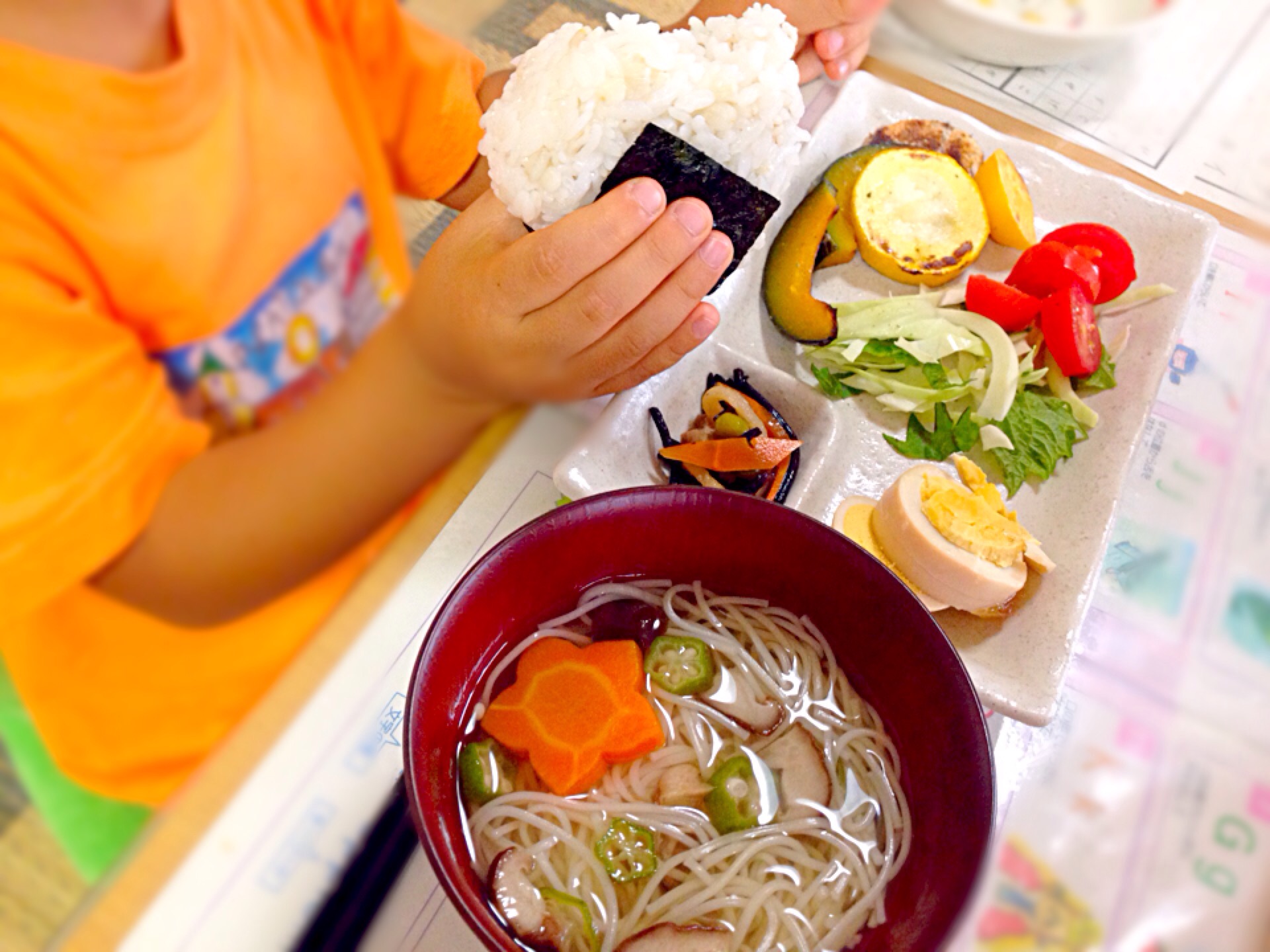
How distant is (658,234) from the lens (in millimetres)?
410

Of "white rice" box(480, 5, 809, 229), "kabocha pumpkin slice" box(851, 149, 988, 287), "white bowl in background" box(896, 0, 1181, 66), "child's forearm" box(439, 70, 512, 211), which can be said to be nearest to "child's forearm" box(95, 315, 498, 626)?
"white rice" box(480, 5, 809, 229)

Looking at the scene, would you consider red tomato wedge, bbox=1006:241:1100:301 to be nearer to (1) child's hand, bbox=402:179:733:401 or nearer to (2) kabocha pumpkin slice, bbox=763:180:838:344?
(2) kabocha pumpkin slice, bbox=763:180:838:344

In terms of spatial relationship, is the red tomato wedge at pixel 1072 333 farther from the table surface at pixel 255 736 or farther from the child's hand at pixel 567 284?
the child's hand at pixel 567 284

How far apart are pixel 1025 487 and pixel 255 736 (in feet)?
1.82

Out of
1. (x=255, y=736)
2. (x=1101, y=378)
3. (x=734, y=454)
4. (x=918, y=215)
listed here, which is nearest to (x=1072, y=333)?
(x=1101, y=378)

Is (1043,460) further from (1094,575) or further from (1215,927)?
(1215,927)

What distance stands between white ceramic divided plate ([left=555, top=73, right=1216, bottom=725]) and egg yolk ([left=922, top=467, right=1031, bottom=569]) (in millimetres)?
49

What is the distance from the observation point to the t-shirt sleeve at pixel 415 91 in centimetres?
48

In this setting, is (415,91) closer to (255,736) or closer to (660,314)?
(660,314)

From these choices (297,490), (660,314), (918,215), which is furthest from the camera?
(918,215)

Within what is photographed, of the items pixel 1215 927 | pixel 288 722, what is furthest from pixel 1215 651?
pixel 288 722

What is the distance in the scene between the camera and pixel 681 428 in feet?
1.96

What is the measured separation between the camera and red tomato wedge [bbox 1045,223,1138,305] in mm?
670

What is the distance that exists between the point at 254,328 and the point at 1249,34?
76cm
